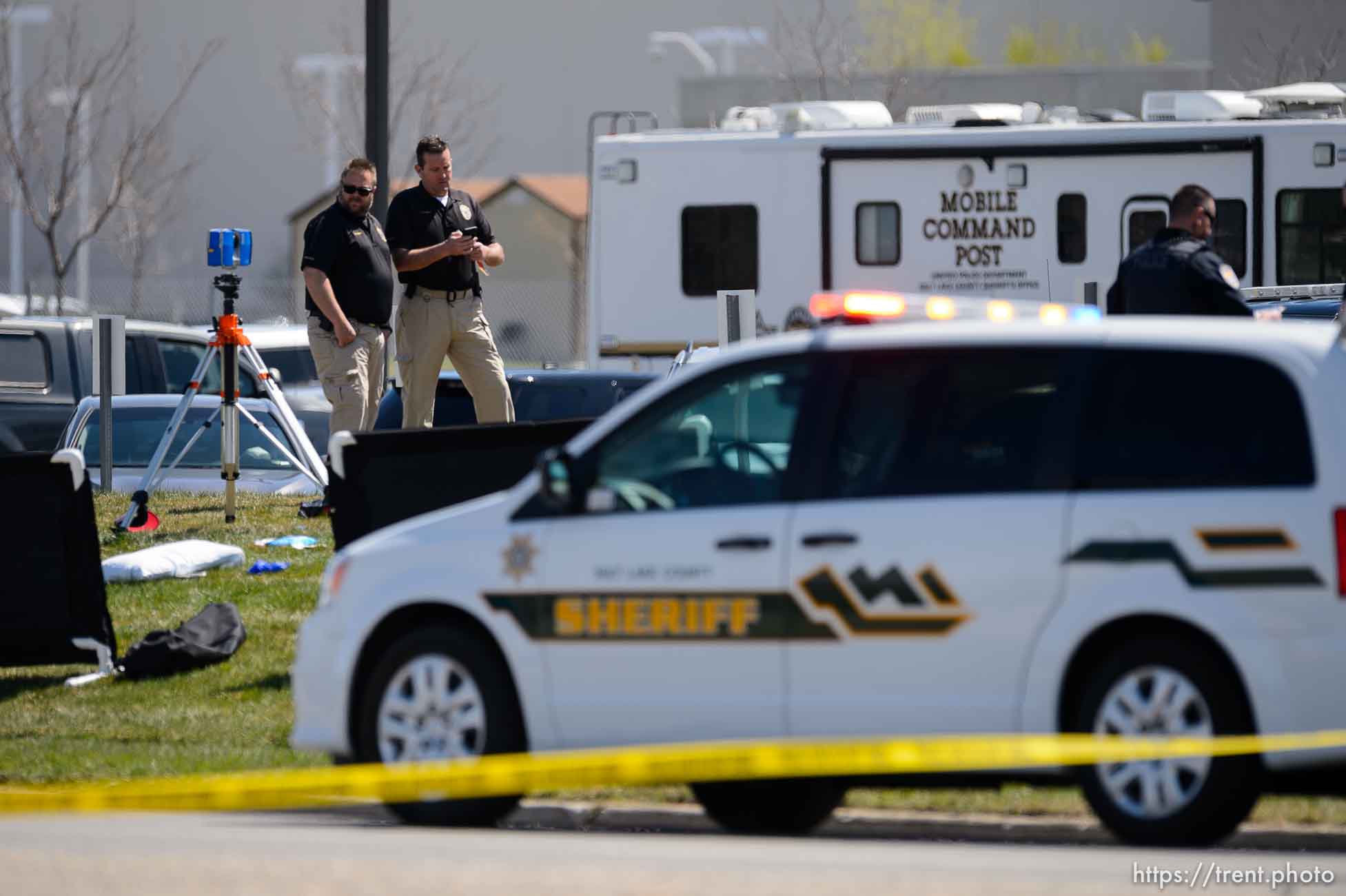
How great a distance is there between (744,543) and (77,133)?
27938 mm

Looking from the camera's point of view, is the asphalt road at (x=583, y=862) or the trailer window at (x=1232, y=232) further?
the trailer window at (x=1232, y=232)

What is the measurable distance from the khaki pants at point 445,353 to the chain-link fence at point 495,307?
31313mm

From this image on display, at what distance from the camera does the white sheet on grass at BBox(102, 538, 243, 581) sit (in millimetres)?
10711

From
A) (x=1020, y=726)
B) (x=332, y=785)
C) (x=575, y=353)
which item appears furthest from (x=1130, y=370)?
(x=575, y=353)

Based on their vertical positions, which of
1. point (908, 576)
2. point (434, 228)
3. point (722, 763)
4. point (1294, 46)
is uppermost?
point (1294, 46)

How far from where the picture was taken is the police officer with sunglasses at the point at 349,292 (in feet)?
38.1

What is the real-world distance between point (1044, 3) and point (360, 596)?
42447 millimetres

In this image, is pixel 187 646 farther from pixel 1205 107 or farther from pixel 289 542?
pixel 1205 107

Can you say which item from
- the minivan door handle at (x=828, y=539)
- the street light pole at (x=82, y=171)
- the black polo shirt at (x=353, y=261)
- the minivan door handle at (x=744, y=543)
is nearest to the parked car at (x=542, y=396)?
the black polo shirt at (x=353, y=261)

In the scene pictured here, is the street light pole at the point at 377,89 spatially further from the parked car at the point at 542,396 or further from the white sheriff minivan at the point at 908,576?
the white sheriff minivan at the point at 908,576

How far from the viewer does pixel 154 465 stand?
12.3 metres

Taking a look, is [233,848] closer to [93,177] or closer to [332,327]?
[332,327]

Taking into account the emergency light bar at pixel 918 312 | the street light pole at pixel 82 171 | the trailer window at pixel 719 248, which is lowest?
the emergency light bar at pixel 918 312

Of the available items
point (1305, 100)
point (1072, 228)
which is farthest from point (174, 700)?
point (1305, 100)
